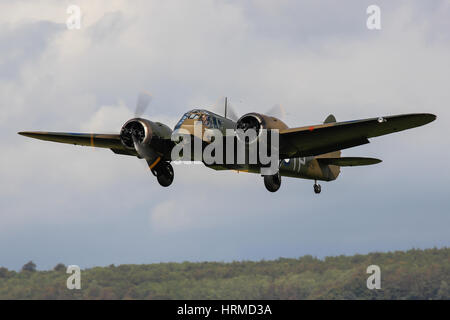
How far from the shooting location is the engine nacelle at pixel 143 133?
2406 cm

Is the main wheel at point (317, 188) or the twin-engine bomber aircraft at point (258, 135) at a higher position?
the twin-engine bomber aircraft at point (258, 135)

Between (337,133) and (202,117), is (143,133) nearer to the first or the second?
(202,117)

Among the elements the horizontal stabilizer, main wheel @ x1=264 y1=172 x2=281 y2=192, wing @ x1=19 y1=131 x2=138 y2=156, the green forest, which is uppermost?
wing @ x1=19 y1=131 x2=138 y2=156

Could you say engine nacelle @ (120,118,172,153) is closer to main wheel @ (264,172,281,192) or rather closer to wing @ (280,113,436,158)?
wing @ (280,113,436,158)

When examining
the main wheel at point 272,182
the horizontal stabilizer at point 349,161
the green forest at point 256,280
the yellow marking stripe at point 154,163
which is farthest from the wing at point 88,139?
the green forest at point 256,280

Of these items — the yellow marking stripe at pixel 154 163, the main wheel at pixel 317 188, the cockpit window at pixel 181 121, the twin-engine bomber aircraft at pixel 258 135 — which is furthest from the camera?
the main wheel at pixel 317 188

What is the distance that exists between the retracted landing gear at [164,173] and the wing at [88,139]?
2.28 meters

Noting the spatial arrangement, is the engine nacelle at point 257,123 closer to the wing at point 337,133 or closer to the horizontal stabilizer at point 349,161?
the wing at point 337,133

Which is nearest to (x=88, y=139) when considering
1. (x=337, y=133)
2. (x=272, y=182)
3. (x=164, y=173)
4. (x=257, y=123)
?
(x=164, y=173)

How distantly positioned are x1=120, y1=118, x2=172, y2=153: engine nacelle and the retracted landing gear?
4.36ft

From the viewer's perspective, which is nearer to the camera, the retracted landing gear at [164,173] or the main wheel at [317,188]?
the retracted landing gear at [164,173]

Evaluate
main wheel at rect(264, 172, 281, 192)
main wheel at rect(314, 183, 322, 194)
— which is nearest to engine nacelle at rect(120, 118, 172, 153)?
main wheel at rect(264, 172, 281, 192)

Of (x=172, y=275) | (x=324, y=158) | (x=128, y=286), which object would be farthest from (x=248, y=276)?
(x=324, y=158)

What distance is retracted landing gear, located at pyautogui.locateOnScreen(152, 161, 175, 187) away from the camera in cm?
2586
